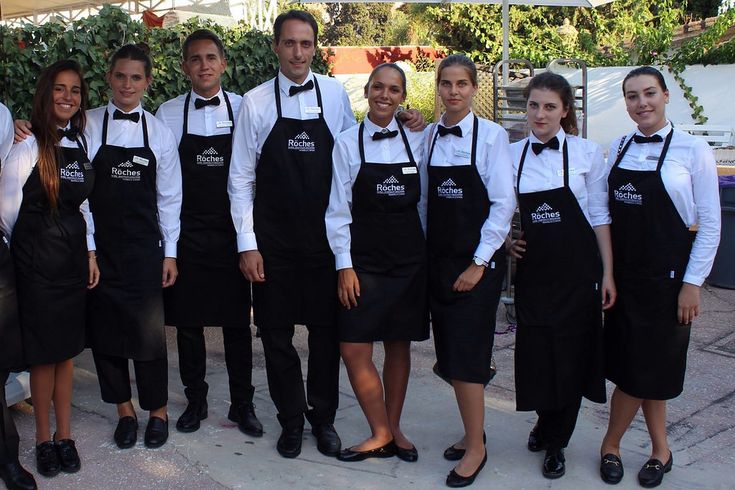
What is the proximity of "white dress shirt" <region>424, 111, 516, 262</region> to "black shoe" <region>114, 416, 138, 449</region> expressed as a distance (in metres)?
1.88

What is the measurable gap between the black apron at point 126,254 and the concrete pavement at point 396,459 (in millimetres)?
521

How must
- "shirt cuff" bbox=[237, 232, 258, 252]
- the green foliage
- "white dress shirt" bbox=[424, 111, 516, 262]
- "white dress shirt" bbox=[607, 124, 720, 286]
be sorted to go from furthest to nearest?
the green foliage, "shirt cuff" bbox=[237, 232, 258, 252], "white dress shirt" bbox=[424, 111, 516, 262], "white dress shirt" bbox=[607, 124, 720, 286]

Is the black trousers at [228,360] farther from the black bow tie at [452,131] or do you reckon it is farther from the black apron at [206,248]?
the black bow tie at [452,131]

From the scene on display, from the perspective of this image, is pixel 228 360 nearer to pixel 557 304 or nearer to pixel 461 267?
pixel 461 267

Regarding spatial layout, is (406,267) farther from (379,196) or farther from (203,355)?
(203,355)

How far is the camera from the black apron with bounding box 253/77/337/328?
11.9ft

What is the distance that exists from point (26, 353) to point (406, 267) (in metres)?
1.68

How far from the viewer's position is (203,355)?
13.5ft

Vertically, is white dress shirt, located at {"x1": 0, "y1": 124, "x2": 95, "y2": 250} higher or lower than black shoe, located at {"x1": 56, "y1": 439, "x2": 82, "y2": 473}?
higher

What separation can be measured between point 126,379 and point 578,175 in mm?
2319

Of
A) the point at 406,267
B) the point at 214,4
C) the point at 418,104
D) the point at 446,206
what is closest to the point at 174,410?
the point at 406,267

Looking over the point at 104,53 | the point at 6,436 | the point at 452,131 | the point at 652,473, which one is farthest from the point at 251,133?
the point at 652,473

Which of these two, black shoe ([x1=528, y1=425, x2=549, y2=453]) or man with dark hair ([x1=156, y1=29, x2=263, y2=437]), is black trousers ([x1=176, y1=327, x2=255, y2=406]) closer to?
man with dark hair ([x1=156, y1=29, x2=263, y2=437])

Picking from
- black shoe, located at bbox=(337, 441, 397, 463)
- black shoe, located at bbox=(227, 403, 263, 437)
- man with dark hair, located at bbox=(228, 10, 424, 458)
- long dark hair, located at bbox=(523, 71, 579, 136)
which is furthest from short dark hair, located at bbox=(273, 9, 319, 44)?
black shoe, located at bbox=(337, 441, 397, 463)
